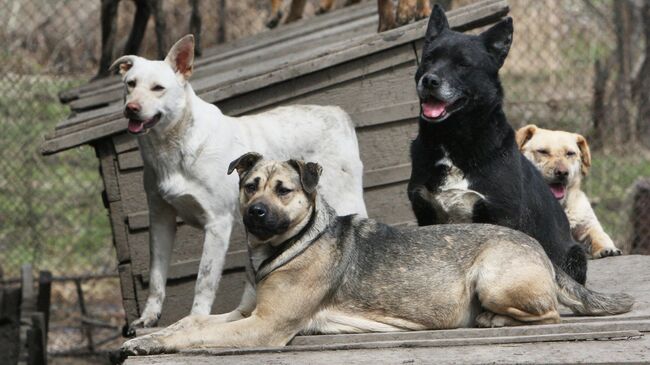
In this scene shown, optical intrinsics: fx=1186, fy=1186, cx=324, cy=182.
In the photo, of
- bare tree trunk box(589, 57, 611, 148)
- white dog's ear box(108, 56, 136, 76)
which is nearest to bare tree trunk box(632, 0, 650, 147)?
bare tree trunk box(589, 57, 611, 148)

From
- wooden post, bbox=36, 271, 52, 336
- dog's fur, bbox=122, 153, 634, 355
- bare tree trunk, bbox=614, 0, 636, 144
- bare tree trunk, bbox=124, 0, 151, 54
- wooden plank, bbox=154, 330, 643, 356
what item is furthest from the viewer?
bare tree trunk, bbox=614, 0, 636, 144

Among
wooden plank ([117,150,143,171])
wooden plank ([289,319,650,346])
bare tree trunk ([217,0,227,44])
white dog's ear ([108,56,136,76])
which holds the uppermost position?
bare tree trunk ([217,0,227,44])

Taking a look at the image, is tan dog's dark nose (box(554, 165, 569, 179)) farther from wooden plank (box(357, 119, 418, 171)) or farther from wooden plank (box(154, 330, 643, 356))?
wooden plank (box(154, 330, 643, 356))

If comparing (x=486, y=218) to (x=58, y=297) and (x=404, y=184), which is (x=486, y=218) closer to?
(x=404, y=184)

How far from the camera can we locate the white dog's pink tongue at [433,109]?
5590 mm

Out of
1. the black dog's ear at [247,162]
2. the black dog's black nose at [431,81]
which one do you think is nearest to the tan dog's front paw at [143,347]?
the black dog's ear at [247,162]

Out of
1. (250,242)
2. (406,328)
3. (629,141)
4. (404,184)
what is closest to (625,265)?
(404,184)

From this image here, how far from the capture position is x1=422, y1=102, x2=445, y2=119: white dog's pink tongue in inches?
220

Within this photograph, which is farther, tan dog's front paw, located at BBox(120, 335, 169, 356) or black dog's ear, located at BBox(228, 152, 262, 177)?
black dog's ear, located at BBox(228, 152, 262, 177)

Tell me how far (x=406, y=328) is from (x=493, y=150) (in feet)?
3.81

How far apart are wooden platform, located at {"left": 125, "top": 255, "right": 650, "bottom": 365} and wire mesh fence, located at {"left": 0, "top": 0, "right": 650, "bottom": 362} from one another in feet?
18.9

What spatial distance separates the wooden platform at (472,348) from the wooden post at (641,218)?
214 inches

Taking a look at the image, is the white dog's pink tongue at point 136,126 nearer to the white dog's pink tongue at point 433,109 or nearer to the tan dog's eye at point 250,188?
A: the tan dog's eye at point 250,188

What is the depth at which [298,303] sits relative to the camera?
4844mm
